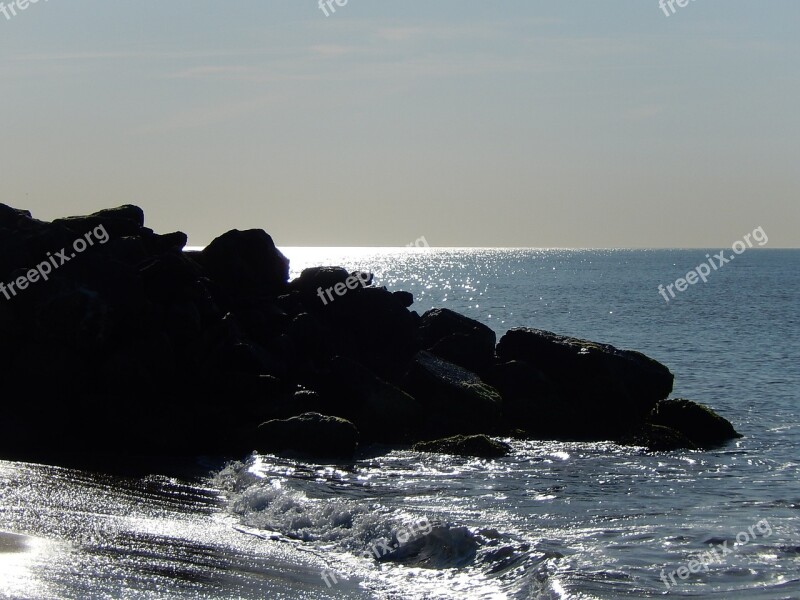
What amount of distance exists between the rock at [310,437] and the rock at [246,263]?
26.8ft

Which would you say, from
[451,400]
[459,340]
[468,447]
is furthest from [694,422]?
[459,340]

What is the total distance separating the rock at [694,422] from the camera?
2478cm

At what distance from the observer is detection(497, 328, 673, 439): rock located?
A: 2598cm

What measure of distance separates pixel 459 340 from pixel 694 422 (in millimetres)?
7556

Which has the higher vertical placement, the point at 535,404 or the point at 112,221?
the point at 112,221

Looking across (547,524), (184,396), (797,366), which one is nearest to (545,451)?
(547,524)

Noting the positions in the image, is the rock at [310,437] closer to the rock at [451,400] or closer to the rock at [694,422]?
the rock at [451,400]

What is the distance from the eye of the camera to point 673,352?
47.6 m

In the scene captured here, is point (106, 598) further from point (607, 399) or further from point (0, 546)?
point (607, 399)

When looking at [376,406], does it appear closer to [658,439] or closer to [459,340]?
[459,340]

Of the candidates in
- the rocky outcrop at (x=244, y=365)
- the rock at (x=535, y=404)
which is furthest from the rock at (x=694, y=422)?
the rock at (x=535, y=404)

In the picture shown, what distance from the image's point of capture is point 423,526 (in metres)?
15.1

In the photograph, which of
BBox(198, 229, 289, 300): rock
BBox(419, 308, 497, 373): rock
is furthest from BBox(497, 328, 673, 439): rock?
BBox(198, 229, 289, 300): rock

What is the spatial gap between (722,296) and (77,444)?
85098mm
